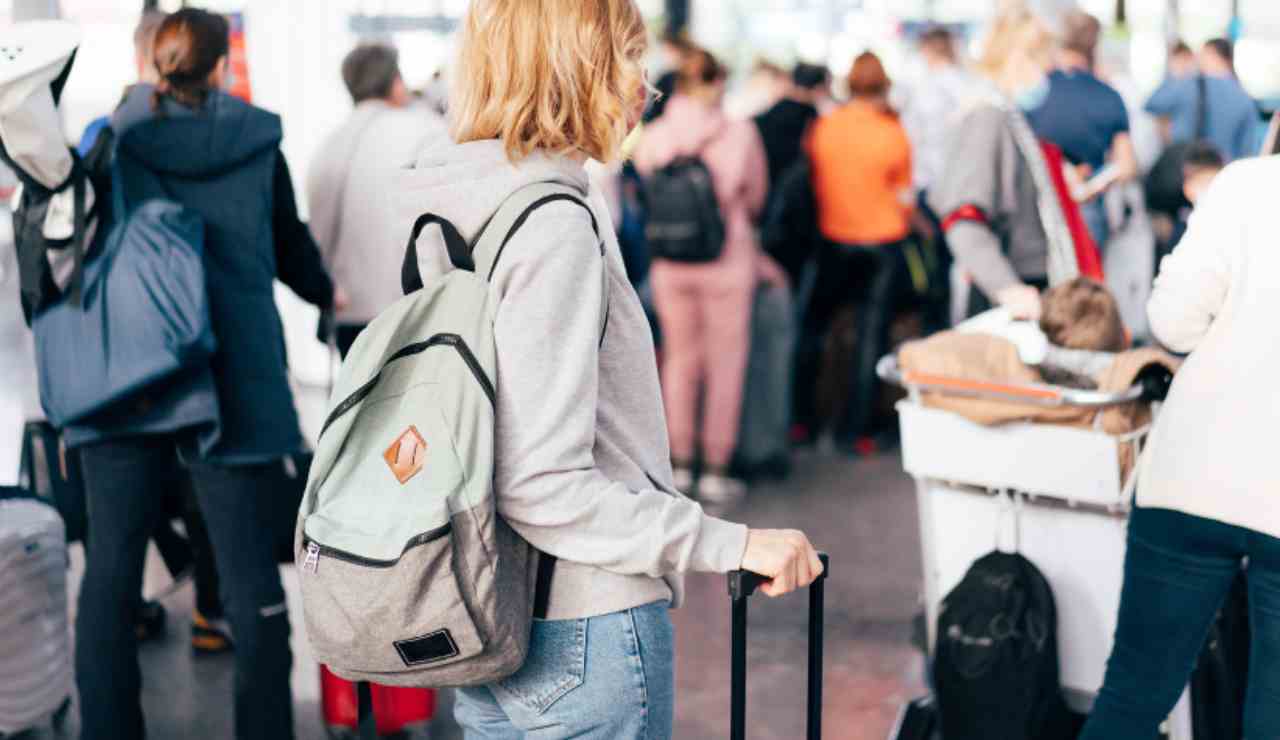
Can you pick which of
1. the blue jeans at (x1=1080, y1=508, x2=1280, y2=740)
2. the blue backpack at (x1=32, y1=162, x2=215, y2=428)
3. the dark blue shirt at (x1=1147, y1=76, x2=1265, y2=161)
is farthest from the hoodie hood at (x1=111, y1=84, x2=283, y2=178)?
the dark blue shirt at (x1=1147, y1=76, x2=1265, y2=161)

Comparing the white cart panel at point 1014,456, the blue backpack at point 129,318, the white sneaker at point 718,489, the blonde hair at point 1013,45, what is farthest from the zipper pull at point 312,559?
the white sneaker at point 718,489

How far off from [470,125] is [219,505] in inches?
65.0

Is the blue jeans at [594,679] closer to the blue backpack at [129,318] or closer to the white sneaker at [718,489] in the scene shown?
the blue backpack at [129,318]

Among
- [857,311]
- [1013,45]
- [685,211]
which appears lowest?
[857,311]

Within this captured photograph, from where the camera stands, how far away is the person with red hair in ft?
21.3

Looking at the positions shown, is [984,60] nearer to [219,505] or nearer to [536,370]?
[219,505]

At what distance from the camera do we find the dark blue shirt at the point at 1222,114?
8.12m

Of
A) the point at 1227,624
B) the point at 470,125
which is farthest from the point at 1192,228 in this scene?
the point at 470,125

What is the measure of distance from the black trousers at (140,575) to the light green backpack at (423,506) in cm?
150

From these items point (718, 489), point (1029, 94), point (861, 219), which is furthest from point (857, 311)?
point (1029, 94)

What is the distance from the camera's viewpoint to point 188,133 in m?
3.16

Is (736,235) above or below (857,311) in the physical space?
above

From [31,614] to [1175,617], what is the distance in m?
2.47

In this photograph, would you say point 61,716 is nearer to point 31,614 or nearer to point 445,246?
point 31,614
